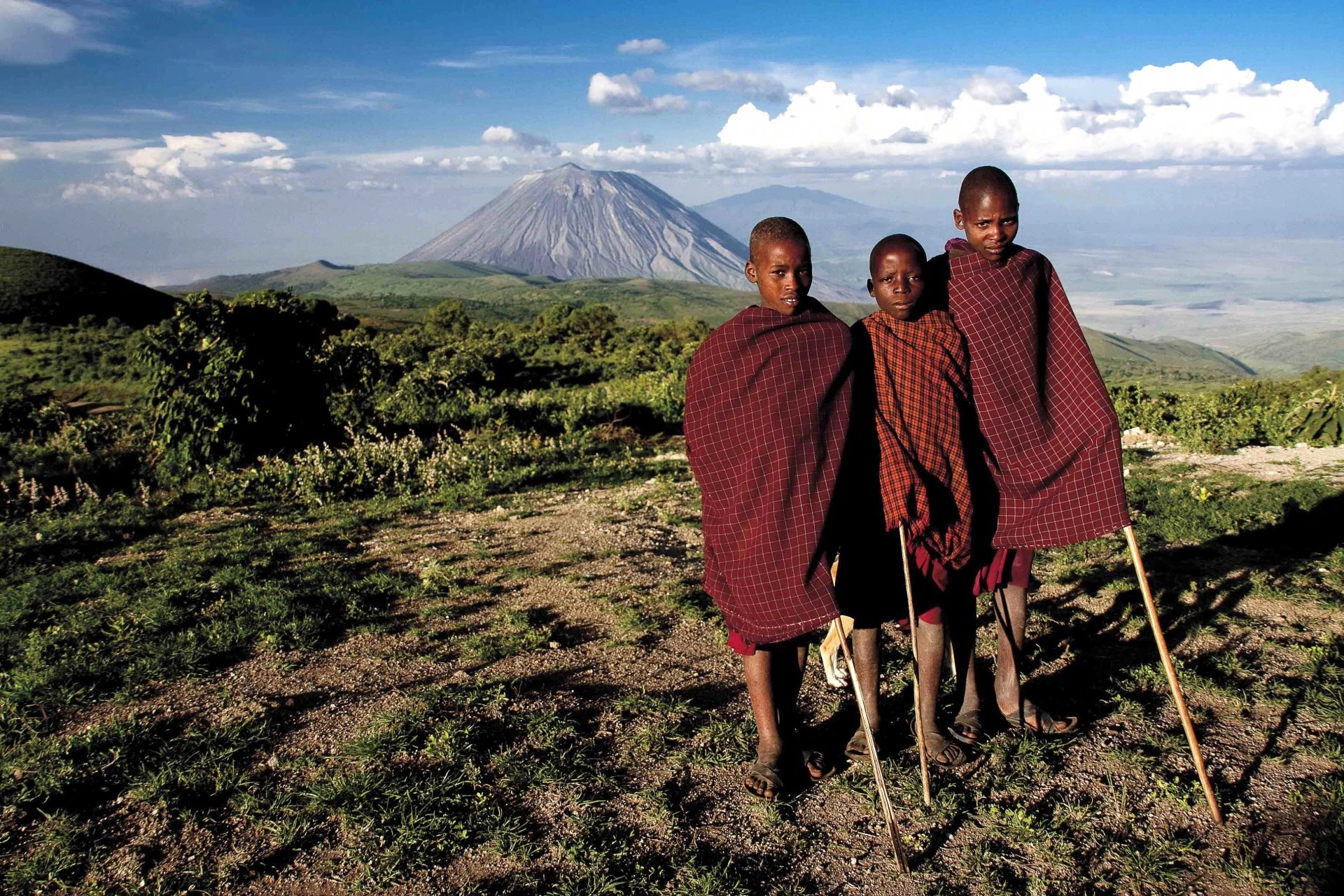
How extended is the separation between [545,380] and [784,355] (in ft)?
51.8

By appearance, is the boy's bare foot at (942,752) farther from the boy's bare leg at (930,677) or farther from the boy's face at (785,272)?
the boy's face at (785,272)

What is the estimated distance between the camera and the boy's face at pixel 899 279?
2.77 metres

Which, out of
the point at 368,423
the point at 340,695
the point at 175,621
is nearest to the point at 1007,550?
the point at 340,695

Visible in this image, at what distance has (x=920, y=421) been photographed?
285cm

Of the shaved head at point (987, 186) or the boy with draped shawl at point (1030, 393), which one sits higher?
the shaved head at point (987, 186)

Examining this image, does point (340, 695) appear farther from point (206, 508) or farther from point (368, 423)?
point (368, 423)

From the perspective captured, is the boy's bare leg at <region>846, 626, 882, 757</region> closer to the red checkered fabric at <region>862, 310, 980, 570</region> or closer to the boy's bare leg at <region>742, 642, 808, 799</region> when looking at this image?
the boy's bare leg at <region>742, 642, 808, 799</region>

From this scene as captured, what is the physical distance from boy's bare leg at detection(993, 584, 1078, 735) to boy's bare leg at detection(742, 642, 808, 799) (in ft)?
2.59

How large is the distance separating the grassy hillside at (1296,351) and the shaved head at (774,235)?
311ft

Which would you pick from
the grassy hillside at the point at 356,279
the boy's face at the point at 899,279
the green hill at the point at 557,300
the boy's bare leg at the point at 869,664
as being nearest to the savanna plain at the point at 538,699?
the boy's bare leg at the point at 869,664

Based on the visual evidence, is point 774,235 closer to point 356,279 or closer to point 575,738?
point 575,738

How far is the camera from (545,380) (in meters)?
18.1

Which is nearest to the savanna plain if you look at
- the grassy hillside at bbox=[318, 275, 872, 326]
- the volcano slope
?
the volcano slope

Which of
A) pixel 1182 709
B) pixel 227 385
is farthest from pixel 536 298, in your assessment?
pixel 1182 709
